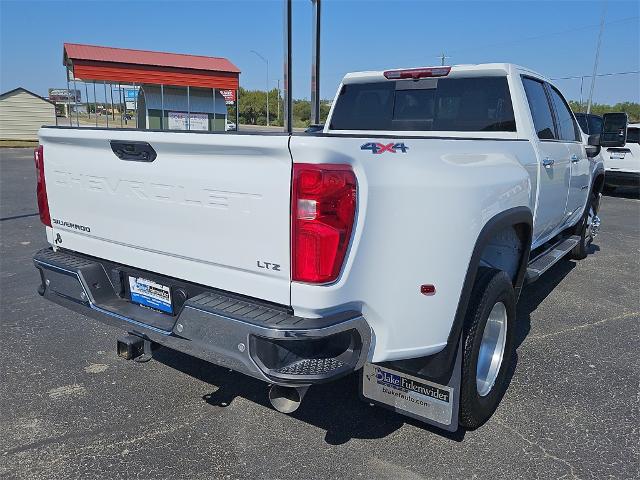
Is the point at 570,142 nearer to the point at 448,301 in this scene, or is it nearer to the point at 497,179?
the point at 497,179

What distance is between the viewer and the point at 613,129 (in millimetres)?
5730

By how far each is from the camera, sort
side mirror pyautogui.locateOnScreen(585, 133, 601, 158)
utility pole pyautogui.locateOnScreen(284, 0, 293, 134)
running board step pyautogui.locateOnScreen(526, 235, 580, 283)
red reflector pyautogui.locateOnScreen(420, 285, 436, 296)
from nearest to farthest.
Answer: red reflector pyautogui.locateOnScreen(420, 285, 436, 296), running board step pyautogui.locateOnScreen(526, 235, 580, 283), utility pole pyautogui.locateOnScreen(284, 0, 293, 134), side mirror pyautogui.locateOnScreen(585, 133, 601, 158)

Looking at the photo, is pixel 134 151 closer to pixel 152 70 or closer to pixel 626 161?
pixel 626 161

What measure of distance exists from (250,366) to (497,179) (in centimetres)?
168

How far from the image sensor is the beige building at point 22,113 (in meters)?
28.7

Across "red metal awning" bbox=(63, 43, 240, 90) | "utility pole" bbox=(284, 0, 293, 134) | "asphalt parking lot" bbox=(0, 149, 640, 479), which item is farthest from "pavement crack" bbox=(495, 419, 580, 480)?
"red metal awning" bbox=(63, 43, 240, 90)

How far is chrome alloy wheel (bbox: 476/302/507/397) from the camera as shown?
3209 millimetres

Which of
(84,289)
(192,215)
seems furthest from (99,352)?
(192,215)

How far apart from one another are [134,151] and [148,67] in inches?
746

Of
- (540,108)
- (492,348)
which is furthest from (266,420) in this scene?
(540,108)

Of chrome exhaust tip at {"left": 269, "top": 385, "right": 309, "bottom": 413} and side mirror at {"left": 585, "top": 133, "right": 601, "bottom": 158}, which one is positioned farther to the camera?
side mirror at {"left": 585, "top": 133, "right": 601, "bottom": 158}

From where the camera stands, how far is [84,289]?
305 centimetres

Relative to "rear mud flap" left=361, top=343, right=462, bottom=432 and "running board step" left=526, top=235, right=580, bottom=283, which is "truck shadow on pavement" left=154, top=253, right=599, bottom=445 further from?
"running board step" left=526, top=235, right=580, bottom=283

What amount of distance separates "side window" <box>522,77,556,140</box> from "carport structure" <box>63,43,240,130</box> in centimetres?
1552
